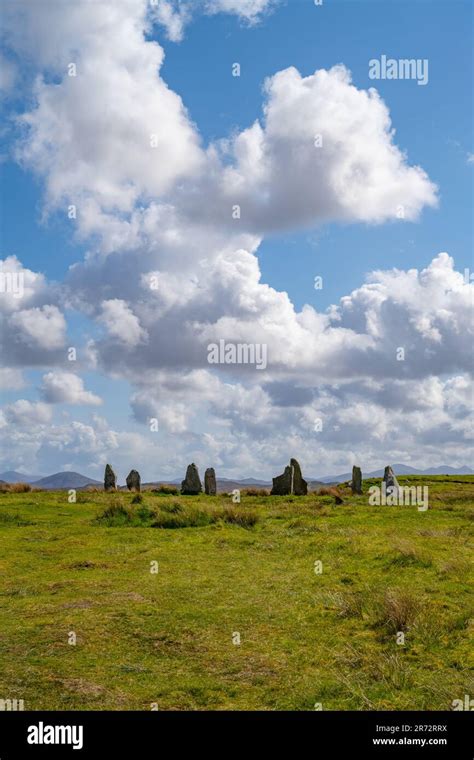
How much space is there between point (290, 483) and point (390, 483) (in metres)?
6.14

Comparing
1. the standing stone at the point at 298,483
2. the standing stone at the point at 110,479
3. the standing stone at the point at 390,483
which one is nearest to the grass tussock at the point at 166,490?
the standing stone at the point at 110,479

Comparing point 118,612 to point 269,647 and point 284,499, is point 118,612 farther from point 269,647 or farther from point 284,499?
point 284,499

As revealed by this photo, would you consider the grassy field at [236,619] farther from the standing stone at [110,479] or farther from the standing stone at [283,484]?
the standing stone at [110,479]

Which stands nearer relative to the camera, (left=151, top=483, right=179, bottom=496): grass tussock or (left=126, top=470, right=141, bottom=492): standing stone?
(left=151, top=483, right=179, bottom=496): grass tussock

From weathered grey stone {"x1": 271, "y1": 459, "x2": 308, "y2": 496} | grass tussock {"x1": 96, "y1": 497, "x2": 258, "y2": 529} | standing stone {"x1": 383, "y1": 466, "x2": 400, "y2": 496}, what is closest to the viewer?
grass tussock {"x1": 96, "y1": 497, "x2": 258, "y2": 529}

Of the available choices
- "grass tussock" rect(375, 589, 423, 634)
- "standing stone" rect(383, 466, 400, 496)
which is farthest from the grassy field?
"standing stone" rect(383, 466, 400, 496)

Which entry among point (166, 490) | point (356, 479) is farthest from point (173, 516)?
point (356, 479)

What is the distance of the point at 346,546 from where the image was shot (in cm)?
1883

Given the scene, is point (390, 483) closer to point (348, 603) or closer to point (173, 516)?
point (173, 516)

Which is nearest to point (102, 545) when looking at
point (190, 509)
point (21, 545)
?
point (21, 545)

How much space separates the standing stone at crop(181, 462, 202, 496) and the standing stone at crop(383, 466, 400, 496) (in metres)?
11.6

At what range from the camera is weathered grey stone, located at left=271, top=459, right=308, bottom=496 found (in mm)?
43000
